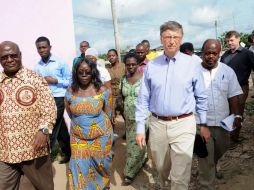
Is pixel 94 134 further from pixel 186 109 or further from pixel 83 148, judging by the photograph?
pixel 186 109

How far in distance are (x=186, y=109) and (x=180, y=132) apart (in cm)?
23

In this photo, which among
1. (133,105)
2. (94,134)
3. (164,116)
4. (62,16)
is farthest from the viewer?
(62,16)

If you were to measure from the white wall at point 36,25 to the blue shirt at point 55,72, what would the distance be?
2.71 feet

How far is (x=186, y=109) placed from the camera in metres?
3.33

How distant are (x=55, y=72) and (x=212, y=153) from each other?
8.60 ft

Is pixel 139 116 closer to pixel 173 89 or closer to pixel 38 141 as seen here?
pixel 173 89

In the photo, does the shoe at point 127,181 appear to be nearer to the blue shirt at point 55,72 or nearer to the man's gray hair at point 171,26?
the blue shirt at point 55,72

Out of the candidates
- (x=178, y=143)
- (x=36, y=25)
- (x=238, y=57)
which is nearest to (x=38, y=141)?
(x=178, y=143)

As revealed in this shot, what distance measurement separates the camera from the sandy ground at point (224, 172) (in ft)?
14.8

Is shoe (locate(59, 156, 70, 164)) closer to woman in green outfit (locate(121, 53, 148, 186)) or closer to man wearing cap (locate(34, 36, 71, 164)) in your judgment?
man wearing cap (locate(34, 36, 71, 164))

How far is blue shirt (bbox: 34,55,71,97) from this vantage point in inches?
202

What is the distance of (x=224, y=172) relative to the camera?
192 inches

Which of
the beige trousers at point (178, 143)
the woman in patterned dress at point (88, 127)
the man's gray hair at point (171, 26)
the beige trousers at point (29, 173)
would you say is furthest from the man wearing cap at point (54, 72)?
the man's gray hair at point (171, 26)

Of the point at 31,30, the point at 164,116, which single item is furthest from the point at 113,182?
the point at 31,30
